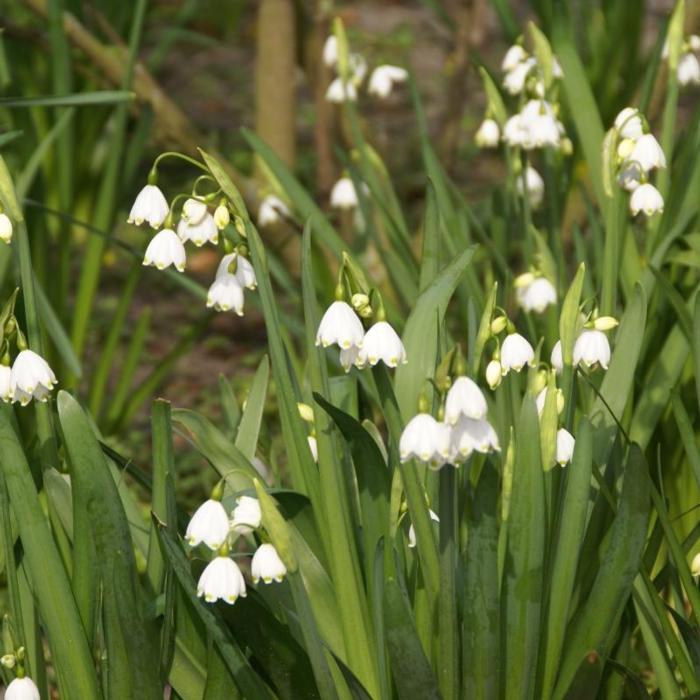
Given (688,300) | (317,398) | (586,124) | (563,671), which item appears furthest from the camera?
(586,124)

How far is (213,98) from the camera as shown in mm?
6562

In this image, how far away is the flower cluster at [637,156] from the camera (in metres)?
2.32

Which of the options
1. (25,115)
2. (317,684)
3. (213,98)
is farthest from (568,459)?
(213,98)

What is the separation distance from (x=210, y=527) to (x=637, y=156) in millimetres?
1104

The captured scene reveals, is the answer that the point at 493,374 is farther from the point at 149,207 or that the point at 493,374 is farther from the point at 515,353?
the point at 149,207

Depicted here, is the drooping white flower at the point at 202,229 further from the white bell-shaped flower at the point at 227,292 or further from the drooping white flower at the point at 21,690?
the drooping white flower at the point at 21,690

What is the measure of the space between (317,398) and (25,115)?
2.16 meters

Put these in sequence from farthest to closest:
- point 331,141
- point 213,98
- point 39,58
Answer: point 213,98 < point 39,58 < point 331,141

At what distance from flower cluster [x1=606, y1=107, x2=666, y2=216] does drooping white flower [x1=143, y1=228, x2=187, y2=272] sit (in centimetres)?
88

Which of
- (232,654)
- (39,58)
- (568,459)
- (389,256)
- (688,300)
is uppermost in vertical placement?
(39,58)

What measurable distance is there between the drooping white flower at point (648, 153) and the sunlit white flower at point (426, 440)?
94 cm

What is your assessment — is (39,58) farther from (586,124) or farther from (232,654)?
(232,654)

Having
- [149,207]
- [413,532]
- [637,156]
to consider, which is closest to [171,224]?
[149,207]

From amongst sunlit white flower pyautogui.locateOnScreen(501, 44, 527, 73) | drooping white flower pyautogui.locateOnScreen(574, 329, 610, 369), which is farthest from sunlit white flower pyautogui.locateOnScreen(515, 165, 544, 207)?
drooping white flower pyautogui.locateOnScreen(574, 329, 610, 369)
